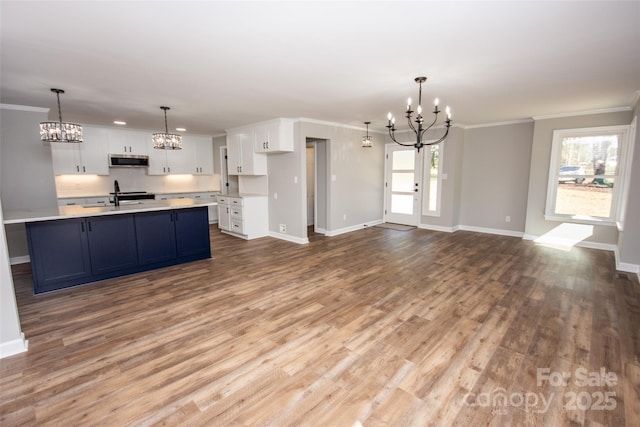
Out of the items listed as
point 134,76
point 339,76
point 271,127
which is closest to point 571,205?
point 339,76

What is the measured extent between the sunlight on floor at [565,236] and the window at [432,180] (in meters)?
2.05

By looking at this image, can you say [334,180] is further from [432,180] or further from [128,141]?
[128,141]

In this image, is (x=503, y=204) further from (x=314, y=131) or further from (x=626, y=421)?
(x=626, y=421)

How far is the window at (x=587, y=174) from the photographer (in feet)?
16.2

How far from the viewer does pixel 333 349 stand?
2396 millimetres

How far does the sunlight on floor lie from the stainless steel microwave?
8525 millimetres

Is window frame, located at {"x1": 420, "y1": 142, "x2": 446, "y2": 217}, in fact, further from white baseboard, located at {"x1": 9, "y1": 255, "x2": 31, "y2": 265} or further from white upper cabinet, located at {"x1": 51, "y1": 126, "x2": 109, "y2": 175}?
white baseboard, located at {"x1": 9, "y1": 255, "x2": 31, "y2": 265}

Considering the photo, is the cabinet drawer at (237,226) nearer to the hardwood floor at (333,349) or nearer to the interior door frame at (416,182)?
the hardwood floor at (333,349)

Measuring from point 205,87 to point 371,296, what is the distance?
10.2 feet

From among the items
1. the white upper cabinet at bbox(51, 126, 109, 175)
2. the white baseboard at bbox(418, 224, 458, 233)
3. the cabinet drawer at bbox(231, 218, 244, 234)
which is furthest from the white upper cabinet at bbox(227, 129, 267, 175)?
the white baseboard at bbox(418, 224, 458, 233)

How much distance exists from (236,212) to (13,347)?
4.21 metres

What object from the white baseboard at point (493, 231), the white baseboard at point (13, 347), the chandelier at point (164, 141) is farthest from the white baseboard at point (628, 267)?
the white baseboard at point (13, 347)

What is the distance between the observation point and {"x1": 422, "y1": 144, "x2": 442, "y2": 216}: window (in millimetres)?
6746

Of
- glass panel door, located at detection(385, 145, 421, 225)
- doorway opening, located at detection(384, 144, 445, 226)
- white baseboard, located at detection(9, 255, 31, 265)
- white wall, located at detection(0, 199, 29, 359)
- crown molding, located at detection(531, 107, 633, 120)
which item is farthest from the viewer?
glass panel door, located at detection(385, 145, 421, 225)
